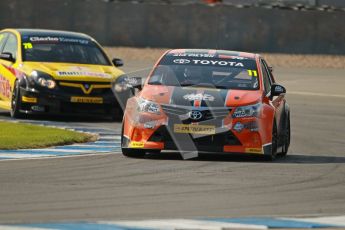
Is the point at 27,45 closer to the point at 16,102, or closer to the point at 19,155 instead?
the point at 16,102

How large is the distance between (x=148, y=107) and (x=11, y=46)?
24.5ft

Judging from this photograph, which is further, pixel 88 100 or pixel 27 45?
pixel 27 45

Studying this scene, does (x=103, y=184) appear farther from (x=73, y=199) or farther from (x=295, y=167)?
(x=295, y=167)

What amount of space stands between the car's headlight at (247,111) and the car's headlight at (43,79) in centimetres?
606

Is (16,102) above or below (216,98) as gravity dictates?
below

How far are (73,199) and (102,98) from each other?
31.7 ft

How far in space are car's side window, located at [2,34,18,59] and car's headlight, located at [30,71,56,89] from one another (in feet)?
3.59

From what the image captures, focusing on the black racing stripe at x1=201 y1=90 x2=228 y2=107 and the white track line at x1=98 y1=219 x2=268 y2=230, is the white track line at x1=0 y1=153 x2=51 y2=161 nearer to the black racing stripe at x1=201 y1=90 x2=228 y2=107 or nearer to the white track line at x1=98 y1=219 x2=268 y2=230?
the black racing stripe at x1=201 y1=90 x2=228 y2=107

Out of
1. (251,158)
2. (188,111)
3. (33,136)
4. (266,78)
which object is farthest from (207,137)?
(33,136)

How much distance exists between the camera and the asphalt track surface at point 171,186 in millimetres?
10352

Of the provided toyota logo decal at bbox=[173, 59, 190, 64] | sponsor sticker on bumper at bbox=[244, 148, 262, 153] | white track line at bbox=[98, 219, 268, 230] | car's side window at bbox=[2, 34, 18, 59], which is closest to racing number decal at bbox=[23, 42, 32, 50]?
car's side window at bbox=[2, 34, 18, 59]

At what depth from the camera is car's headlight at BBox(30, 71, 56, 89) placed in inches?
798

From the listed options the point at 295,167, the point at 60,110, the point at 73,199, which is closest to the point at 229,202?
the point at 73,199

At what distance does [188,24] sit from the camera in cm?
4006
